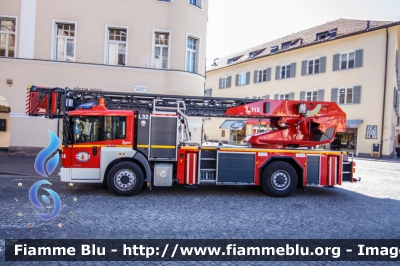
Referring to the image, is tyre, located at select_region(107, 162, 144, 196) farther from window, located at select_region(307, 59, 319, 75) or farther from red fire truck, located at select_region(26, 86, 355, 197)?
window, located at select_region(307, 59, 319, 75)

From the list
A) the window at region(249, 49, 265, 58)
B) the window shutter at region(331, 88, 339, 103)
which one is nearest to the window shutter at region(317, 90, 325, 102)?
the window shutter at region(331, 88, 339, 103)

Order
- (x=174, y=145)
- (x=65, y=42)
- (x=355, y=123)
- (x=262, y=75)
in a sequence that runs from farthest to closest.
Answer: (x=262, y=75) → (x=355, y=123) → (x=65, y=42) → (x=174, y=145)

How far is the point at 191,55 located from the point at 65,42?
6.74 metres

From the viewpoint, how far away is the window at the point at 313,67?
3111cm

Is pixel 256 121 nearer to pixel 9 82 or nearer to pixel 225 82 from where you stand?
pixel 9 82

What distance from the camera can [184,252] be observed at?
459 cm

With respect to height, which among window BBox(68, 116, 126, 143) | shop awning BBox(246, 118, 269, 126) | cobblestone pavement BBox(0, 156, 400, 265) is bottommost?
cobblestone pavement BBox(0, 156, 400, 265)

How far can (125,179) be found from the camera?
808 cm

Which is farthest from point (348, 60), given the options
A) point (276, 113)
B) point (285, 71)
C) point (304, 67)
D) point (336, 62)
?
point (276, 113)

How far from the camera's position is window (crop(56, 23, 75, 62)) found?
15.8m

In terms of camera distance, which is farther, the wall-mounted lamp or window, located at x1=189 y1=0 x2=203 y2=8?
window, located at x1=189 y1=0 x2=203 y2=8

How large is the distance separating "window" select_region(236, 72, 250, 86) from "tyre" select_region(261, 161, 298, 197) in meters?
31.8

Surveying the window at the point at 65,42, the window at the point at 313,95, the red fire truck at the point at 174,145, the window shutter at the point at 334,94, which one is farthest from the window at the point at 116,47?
the window shutter at the point at 334,94

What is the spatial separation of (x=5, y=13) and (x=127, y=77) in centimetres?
688
